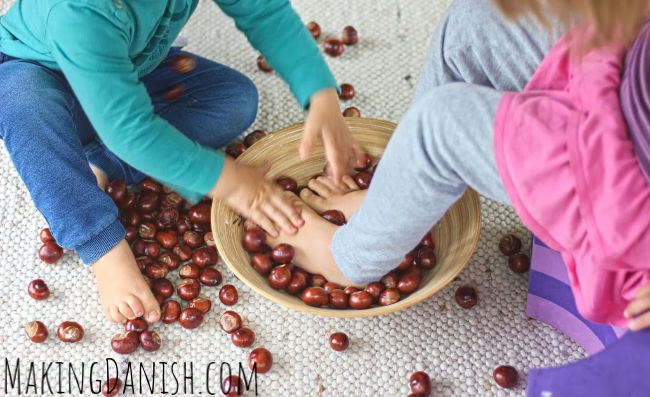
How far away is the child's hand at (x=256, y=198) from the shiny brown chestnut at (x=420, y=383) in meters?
0.25

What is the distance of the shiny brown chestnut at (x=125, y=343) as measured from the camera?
0.94 meters

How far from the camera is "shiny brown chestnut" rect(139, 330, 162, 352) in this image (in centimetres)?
94

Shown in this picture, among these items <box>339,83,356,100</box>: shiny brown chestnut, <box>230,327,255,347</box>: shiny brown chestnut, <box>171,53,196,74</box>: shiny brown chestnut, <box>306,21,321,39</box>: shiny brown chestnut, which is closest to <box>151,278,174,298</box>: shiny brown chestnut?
<box>230,327,255,347</box>: shiny brown chestnut

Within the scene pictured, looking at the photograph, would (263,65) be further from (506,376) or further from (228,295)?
(506,376)

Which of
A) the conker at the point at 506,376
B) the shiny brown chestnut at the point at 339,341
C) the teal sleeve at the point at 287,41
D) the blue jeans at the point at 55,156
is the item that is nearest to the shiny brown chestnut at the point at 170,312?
the blue jeans at the point at 55,156

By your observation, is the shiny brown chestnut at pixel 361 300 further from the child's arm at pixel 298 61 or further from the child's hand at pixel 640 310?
the child's hand at pixel 640 310

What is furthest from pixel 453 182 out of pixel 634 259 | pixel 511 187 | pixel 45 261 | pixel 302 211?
pixel 45 261

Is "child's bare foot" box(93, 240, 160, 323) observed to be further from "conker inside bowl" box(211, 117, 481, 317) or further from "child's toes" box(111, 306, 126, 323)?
"conker inside bowl" box(211, 117, 481, 317)

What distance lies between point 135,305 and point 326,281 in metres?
0.26

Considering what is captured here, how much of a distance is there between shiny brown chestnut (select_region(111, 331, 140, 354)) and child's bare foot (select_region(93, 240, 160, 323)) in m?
0.03

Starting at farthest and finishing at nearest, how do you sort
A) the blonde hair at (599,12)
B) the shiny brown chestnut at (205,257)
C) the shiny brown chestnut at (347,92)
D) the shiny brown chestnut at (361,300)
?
the shiny brown chestnut at (347,92)
the shiny brown chestnut at (205,257)
the shiny brown chestnut at (361,300)
the blonde hair at (599,12)

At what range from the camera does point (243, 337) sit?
949 millimetres

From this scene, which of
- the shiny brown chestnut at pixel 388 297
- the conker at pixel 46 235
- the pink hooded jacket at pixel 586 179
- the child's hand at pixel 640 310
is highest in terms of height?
the pink hooded jacket at pixel 586 179

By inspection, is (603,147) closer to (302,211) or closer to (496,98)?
(496,98)
